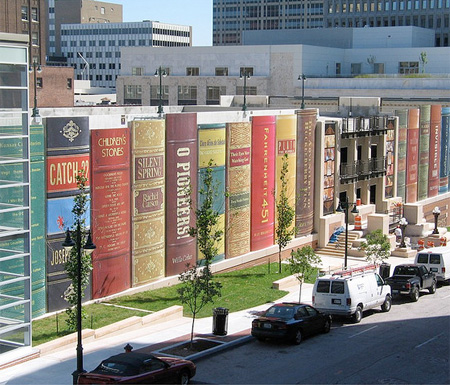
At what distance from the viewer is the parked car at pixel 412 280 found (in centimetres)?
3931

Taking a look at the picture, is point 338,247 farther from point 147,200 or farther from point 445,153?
point 445,153

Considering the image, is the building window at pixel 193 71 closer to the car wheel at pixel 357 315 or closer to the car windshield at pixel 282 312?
the car wheel at pixel 357 315

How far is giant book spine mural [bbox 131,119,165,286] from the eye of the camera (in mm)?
38219

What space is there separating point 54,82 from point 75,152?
6263 centimetres

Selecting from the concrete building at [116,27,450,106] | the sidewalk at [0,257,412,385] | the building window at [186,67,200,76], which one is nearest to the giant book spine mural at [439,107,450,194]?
the concrete building at [116,27,450,106]

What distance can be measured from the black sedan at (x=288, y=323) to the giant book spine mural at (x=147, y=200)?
9475 mm

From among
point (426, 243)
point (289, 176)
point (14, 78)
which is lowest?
point (426, 243)

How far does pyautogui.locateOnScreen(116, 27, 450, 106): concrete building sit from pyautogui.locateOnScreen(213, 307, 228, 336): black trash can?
53.9 m

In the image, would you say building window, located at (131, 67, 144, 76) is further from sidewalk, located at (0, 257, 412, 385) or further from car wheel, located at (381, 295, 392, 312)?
car wheel, located at (381, 295, 392, 312)

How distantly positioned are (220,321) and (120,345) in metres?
4.02

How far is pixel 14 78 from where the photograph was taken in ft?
93.2

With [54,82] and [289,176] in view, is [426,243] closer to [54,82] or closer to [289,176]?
[289,176]

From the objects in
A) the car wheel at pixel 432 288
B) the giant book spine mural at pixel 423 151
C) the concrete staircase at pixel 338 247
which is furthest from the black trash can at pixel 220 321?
the giant book spine mural at pixel 423 151

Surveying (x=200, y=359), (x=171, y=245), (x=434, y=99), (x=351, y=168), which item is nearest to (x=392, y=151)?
(x=351, y=168)
